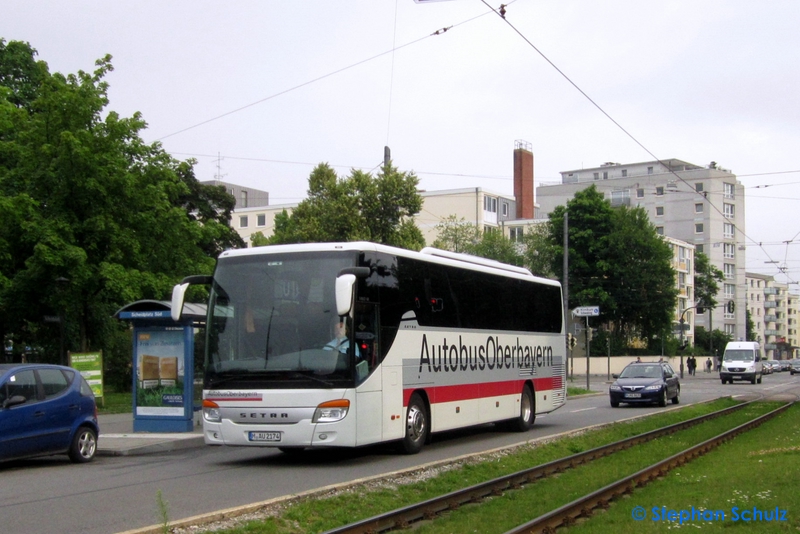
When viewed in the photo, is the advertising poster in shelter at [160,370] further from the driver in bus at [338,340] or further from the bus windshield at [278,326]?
the driver in bus at [338,340]

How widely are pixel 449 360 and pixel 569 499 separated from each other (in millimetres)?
6545

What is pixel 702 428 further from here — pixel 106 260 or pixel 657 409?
pixel 106 260

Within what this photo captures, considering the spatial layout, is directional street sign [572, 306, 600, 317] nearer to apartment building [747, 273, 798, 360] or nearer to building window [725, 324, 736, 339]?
building window [725, 324, 736, 339]

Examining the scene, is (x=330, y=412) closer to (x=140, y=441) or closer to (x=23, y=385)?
(x=23, y=385)

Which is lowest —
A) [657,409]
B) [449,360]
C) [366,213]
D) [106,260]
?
[657,409]

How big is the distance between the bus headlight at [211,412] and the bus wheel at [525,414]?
836 cm

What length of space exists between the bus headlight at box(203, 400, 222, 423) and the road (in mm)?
784

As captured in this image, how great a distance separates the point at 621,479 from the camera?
1173 cm

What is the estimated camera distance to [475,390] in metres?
18.0

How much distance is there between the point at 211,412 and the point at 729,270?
111030 millimetres

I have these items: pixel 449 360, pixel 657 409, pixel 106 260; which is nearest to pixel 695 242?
pixel 657 409

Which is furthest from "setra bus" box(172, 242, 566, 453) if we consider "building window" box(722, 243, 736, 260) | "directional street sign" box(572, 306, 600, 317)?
"building window" box(722, 243, 736, 260)

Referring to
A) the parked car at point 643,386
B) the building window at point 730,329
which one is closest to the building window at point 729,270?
the building window at point 730,329

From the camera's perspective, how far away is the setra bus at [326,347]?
44.8 ft
